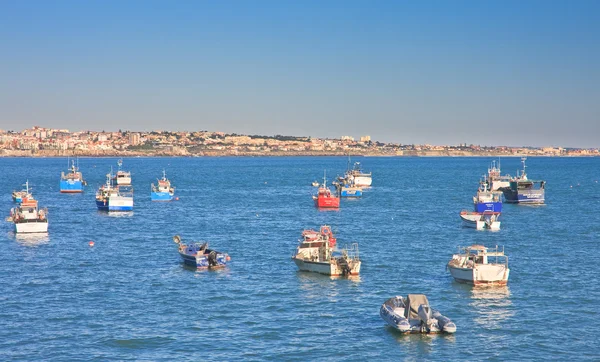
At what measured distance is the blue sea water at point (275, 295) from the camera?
4125 centimetres

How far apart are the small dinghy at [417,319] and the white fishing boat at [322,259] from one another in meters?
13.5

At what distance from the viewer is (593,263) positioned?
65.4 meters

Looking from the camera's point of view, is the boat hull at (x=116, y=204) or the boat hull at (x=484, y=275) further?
the boat hull at (x=116, y=204)

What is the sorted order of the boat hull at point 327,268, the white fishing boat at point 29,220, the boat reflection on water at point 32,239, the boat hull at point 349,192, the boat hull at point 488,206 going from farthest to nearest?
the boat hull at point 349,192 → the boat hull at point 488,206 → the white fishing boat at point 29,220 → the boat reflection on water at point 32,239 → the boat hull at point 327,268

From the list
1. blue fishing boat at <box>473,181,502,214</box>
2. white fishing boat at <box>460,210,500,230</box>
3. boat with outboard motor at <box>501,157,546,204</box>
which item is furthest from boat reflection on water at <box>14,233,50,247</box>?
boat with outboard motor at <box>501,157,546,204</box>

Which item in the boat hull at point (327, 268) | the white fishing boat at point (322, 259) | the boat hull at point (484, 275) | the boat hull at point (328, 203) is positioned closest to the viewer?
the boat hull at point (484, 275)

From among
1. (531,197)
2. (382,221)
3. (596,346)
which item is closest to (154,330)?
(596,346)

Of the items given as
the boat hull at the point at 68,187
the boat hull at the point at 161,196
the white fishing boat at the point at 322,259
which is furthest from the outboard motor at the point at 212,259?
the boat hull at the point at 68,187

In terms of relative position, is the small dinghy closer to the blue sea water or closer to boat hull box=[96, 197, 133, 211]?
the blue sea water

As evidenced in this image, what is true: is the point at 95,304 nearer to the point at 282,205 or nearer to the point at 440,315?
the point at 440,315

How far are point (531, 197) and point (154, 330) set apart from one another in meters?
92.3

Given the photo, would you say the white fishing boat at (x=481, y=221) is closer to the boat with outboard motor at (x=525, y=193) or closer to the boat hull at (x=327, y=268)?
the boat with outboard motor at (x=525, y=193)

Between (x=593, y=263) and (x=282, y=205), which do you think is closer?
(x=593, y=263)

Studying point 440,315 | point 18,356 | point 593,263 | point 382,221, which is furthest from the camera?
point 382,221
